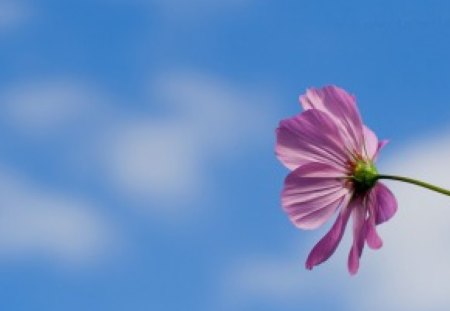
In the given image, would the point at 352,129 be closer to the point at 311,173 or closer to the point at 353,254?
the point at 311,173

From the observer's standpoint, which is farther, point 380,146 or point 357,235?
point 380,146

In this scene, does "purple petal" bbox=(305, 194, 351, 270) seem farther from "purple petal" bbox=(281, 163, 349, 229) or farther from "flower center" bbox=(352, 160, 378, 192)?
"flower center" bbox=(352, 160, 378, 192)

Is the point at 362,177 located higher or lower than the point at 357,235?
higher

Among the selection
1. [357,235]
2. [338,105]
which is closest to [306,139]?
[338,105]

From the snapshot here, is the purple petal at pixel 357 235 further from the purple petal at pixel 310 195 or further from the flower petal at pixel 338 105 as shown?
the flower petal at pixel 338 105

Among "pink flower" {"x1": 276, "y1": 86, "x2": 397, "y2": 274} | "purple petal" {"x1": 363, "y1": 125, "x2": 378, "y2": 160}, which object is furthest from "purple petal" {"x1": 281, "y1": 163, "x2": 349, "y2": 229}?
"purple petal" {"x1": 363, "y1": 125, "x2": 378, "y2": 160}

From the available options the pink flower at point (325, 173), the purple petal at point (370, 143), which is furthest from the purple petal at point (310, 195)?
the purple petal at point (370, 143)

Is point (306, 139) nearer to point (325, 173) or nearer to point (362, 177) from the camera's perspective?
point (325, 173)
